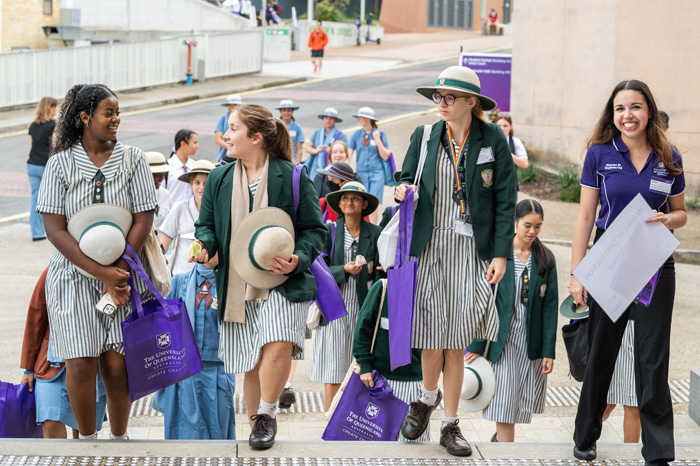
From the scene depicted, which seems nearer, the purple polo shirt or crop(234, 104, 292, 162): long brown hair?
the purple polo shirt

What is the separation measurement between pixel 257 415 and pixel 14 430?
1.62m

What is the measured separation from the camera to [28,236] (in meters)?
14.1

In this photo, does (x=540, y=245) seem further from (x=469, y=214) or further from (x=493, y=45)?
(x=493, y=45)

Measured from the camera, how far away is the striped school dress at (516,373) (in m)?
6.51

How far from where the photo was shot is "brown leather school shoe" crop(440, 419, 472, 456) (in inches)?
203

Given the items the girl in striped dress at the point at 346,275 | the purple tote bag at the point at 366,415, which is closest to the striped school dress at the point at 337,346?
the girl in striped dress at the point at 346,275

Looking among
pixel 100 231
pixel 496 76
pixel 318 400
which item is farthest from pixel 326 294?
pixel 496 76

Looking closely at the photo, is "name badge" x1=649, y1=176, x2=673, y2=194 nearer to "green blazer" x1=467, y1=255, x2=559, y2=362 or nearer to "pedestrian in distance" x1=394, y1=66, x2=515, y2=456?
"pedestrian in distance" x1=394, y1=66, x2=515, y2=456

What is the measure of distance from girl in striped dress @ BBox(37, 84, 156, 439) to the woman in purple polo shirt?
2.48 meters

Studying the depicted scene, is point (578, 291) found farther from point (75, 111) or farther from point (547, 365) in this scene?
point (75, 111)

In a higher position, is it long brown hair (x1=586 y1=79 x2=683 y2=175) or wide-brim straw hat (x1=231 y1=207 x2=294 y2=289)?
long brown hair (x1=586 y1=79 x2=683 y2=175)

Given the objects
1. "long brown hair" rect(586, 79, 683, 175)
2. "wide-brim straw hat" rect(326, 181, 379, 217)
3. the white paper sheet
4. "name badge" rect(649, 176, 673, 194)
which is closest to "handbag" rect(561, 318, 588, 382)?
the white paper sheet

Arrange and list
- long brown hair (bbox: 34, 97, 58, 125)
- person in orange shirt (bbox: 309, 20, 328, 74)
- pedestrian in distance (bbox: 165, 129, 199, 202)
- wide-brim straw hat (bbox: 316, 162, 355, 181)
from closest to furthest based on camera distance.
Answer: wide-brim straw hat (bbox: 316, 162, 355, 181) → pedestrian in distance (bbox: 165, 129, 199, 202) → long brown hair (bbox: 34, 97, 58, 125) → person in orange shirt (bbox: 309, 20, 328, 74)

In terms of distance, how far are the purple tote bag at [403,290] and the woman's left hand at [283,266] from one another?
0.54m
